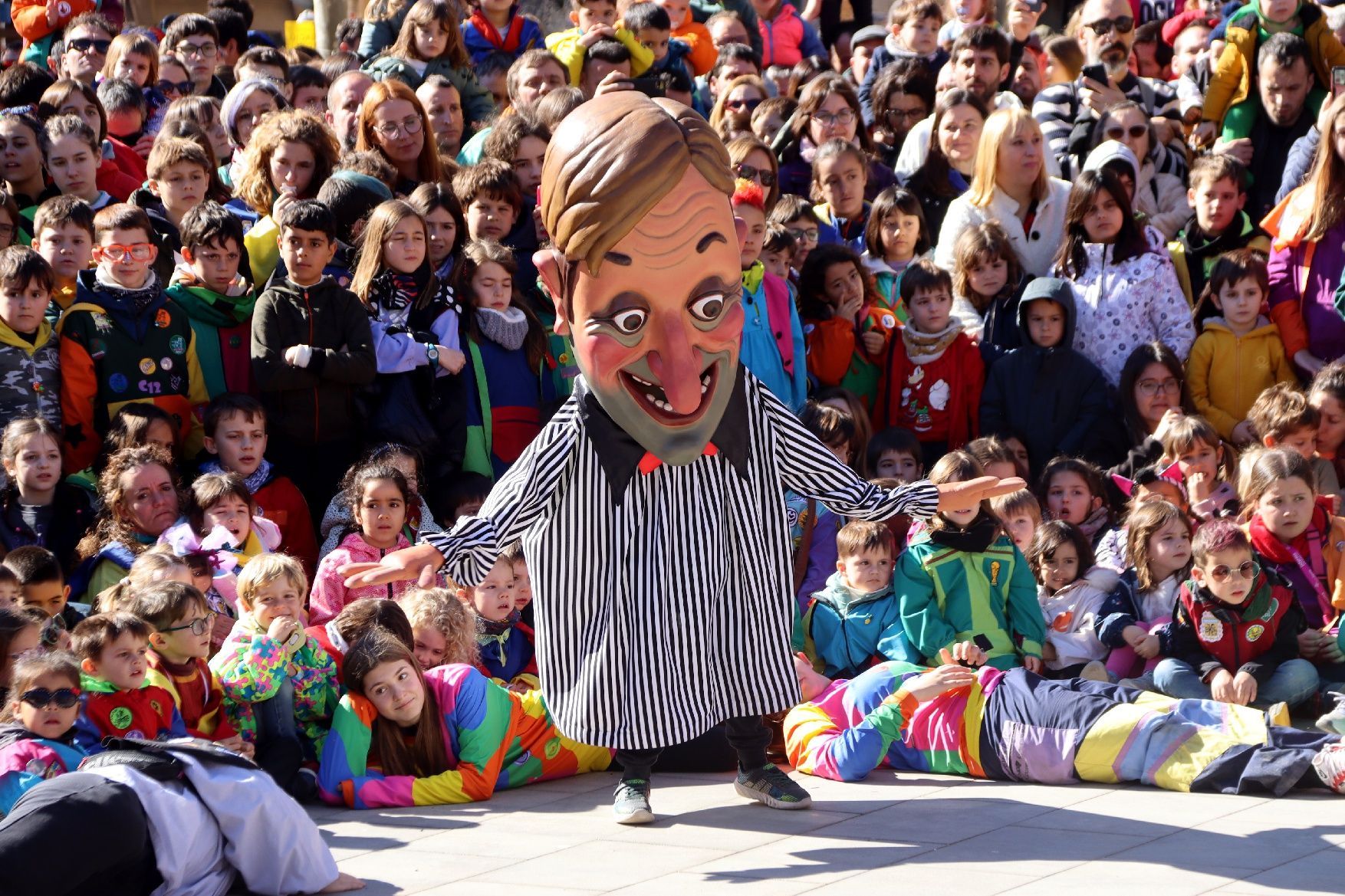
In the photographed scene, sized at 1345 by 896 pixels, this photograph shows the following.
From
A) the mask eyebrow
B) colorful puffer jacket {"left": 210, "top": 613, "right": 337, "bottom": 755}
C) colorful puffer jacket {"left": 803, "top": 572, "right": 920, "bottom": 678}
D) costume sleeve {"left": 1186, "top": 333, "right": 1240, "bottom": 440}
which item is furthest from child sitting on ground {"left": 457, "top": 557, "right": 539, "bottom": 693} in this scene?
costume sleeve {"left": 1186, "top": 333, "right": 1240, "bottom": 440}

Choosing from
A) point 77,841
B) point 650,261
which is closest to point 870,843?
point 650,261

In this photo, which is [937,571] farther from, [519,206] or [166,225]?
Answer: [166,225]

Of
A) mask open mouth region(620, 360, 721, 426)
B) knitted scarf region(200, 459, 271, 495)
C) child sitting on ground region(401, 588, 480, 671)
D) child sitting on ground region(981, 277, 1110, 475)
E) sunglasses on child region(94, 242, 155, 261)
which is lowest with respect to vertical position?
child sitting on ground region(401, 588, 480, 671)

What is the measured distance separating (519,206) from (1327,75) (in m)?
4.46

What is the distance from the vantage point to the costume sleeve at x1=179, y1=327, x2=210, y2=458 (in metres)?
6.85

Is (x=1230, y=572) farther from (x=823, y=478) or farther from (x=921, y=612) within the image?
(x=823, y=478)

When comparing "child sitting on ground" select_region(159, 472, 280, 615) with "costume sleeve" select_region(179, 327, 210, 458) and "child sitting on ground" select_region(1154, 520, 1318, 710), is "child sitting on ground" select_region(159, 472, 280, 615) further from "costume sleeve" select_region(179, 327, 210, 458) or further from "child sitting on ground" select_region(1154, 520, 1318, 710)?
"child sitting on ground" select_region(1154, 520, 1318, 710)

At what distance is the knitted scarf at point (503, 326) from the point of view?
7297 mm

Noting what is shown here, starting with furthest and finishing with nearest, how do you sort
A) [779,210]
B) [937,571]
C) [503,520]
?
1. [779,210]
2. [937,571]
3. [503,520]

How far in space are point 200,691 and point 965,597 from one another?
253cm

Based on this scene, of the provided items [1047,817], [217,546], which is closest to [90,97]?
[217,546]

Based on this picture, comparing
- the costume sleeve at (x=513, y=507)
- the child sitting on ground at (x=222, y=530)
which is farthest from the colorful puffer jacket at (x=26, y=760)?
the child sitting on ground at (x=222, y=530)

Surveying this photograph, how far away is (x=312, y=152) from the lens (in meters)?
7.66

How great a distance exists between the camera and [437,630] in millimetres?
5945
